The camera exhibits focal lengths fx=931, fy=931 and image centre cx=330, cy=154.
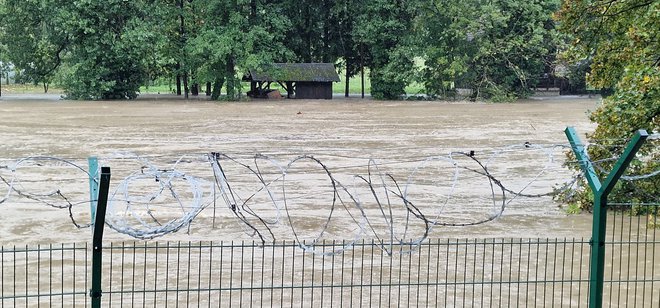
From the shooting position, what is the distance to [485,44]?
189 ft

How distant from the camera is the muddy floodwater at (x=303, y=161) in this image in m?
15.7

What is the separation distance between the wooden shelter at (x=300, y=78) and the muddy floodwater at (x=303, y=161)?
262cm

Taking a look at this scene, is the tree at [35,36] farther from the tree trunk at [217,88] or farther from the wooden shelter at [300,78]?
the wooden shelter at [300,78]

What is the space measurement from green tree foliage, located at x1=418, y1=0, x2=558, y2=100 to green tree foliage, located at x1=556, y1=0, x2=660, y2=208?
39.9m

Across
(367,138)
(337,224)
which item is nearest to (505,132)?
(367,138)

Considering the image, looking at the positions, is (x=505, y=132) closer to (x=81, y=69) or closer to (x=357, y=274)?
(x=357, y=274)

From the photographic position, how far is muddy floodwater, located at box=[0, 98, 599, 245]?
1572cm

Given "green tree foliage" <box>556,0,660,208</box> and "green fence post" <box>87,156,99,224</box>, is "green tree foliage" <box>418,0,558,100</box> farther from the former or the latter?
"green fence post" <box>87,156,99,224</box>

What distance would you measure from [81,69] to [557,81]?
36390mm

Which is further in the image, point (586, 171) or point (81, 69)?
point (81, 69)

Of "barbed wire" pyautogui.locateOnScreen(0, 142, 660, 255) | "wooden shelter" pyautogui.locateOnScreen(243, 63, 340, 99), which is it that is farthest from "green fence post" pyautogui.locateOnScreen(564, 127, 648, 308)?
"wooden shelter" pyautogui.locateOnScreen(243, 63, 340, 99)

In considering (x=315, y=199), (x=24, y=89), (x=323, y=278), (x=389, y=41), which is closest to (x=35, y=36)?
(x=24, y=89)

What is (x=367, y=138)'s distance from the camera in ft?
108

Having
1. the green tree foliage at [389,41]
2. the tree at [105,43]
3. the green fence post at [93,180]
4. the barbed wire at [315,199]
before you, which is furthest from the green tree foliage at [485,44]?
the green fence post at [93,180]
